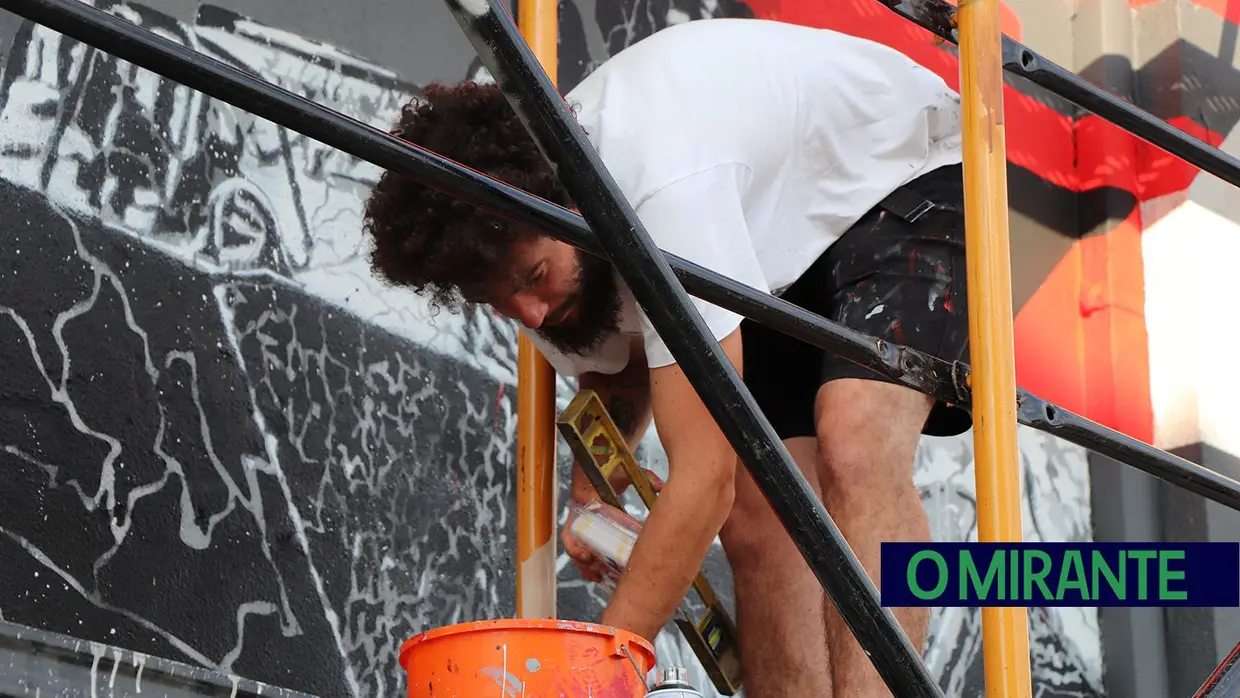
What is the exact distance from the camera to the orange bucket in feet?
5.41

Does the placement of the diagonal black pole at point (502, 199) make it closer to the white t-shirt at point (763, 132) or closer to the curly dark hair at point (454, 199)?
the white t-shirt at point (763, 132)

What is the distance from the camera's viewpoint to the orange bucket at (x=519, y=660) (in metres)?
1.65

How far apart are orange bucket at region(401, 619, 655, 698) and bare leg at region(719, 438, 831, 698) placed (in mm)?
740

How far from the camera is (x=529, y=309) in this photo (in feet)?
7.59

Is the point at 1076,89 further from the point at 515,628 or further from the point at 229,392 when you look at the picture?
the point at 229,392

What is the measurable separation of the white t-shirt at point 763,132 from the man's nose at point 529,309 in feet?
0.21

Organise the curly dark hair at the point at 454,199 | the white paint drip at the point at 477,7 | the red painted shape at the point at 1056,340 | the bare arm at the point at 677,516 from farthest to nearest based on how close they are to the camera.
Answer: the red painted shape at the point at 1056,340 < the curly dark hair at the point at 454,199 < the bare arm at the point at 677,516 < the white paint drip at the point at 477,7

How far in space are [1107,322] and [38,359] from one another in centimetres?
294

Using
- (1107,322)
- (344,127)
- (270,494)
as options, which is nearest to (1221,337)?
(1107,322)

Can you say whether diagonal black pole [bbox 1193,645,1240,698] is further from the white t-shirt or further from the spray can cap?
the white t-shirt

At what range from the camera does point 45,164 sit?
105 inches

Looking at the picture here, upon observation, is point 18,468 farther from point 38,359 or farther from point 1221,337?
point 1221,337

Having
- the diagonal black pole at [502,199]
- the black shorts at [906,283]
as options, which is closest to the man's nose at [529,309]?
the black shorts at [906,283]

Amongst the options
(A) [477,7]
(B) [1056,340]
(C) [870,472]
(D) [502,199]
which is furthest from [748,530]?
(B) [1056,340]
